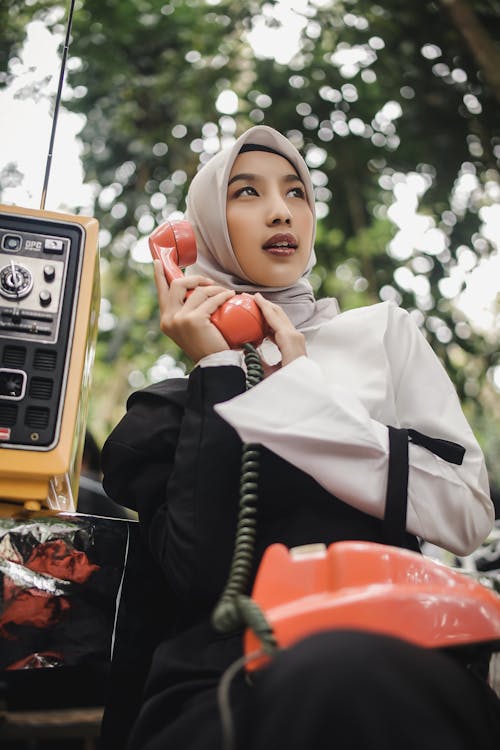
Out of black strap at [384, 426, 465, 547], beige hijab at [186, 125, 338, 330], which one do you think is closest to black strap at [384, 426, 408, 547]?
black strap at [384, 426, 465, 547]

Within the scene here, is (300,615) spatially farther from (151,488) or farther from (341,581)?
(151,488)

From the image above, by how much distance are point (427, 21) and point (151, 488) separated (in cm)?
318

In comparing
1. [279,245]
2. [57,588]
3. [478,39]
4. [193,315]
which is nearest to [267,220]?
[279,245]

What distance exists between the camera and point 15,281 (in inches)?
47.9

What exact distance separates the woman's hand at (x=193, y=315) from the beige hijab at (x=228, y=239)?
179 mm

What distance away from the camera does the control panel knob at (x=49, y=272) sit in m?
1.25

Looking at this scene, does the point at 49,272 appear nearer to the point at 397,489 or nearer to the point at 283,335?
the point at 283,335

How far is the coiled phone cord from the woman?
0.04 meters

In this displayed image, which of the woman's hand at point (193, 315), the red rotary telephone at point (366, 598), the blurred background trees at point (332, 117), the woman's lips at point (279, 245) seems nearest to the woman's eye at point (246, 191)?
the woman's lips at point (279, 245)

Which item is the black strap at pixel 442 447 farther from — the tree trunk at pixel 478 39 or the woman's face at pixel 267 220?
the tree trunk at pixel 478 39

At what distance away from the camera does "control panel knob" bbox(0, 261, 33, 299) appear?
3.98 feet

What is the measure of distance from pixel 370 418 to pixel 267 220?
0.56 m

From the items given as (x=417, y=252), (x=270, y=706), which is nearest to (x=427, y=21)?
(x=417, y=252)

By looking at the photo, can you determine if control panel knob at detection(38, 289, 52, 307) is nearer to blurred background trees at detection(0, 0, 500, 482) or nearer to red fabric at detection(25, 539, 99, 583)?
red fabric at detection(25, 539, 99, 583)
